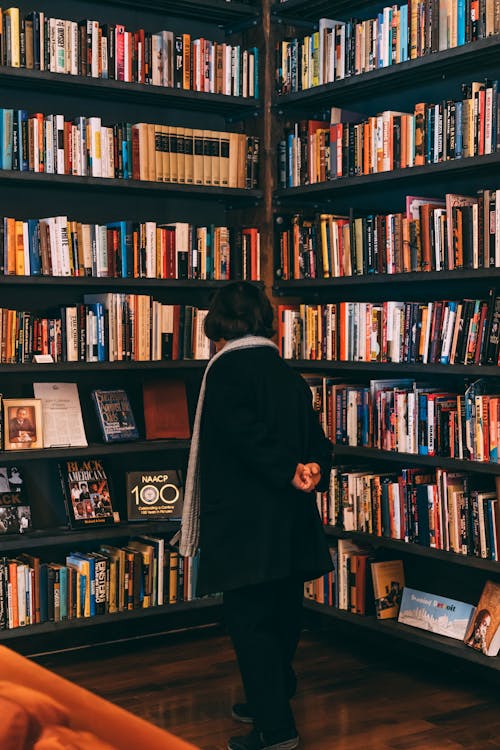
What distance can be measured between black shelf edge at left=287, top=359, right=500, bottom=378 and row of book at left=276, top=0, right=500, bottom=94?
3.81ft

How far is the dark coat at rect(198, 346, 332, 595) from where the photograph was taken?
3471 millimetres

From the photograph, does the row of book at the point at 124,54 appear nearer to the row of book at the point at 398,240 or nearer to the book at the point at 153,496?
the row of book at the point at 398,240

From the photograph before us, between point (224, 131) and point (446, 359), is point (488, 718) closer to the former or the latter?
point (446, 359)

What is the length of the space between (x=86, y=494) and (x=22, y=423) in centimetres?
44

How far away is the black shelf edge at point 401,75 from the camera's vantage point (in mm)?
4047

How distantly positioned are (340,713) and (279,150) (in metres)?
2.42

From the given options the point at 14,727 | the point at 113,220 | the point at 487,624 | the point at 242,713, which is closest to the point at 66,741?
the point at 14,727

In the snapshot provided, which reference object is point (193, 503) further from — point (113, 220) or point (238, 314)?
point (113, 220)

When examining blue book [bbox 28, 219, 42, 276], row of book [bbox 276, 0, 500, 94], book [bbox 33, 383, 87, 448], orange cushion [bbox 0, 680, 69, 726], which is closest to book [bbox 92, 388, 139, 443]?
book [bbox 33, 383, 87, 448]

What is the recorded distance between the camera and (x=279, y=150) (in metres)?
5.02

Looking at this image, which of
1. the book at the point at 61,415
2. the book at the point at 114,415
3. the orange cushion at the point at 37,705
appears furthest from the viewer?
A: the book at the point at 114,415

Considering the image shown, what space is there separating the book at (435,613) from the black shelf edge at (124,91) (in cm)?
221

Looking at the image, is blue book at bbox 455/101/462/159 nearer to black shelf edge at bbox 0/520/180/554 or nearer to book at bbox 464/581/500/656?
book at bbox 464/581/500/656

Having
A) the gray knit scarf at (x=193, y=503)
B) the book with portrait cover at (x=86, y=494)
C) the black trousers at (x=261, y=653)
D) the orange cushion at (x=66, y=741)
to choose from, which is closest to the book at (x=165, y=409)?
the book with portrait cover at (x=86, y=494)
